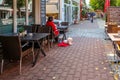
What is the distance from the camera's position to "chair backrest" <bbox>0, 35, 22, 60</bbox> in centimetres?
623

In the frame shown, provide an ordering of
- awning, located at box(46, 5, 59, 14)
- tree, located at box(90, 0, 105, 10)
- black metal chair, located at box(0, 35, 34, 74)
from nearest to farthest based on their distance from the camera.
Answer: black metal chair, located at box(0, 35, 34, 74) → awning, located at box(46, 5, 59, 14) → tree, located at box(90, 0, 105, 10)

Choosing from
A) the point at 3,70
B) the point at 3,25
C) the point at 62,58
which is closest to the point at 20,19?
the point at 3,25

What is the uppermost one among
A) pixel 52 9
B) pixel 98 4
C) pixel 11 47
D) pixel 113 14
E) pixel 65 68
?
pixel 98 4

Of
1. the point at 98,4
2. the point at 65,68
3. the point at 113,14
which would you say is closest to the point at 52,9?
the point at 113,14

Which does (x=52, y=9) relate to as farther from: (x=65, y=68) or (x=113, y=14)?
(x=65, y=68)

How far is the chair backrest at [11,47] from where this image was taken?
245 inches

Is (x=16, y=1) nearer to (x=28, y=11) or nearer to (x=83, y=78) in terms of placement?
(x=28, y=11)

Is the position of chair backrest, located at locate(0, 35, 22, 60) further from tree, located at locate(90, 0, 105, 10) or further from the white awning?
tree, located at locate(90, 0, 105, 10)

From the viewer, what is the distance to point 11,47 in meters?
6.31

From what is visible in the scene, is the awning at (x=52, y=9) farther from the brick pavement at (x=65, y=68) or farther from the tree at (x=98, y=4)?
the tree at (x=98, y=4)

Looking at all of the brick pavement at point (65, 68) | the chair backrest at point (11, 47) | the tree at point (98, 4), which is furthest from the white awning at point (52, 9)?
the tree at point (98, 4)

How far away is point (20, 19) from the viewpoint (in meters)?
10.4

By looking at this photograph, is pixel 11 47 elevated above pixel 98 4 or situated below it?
below

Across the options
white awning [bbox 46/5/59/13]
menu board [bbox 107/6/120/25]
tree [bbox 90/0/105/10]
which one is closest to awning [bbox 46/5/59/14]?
white awning [bbox 46/5/59/13]
